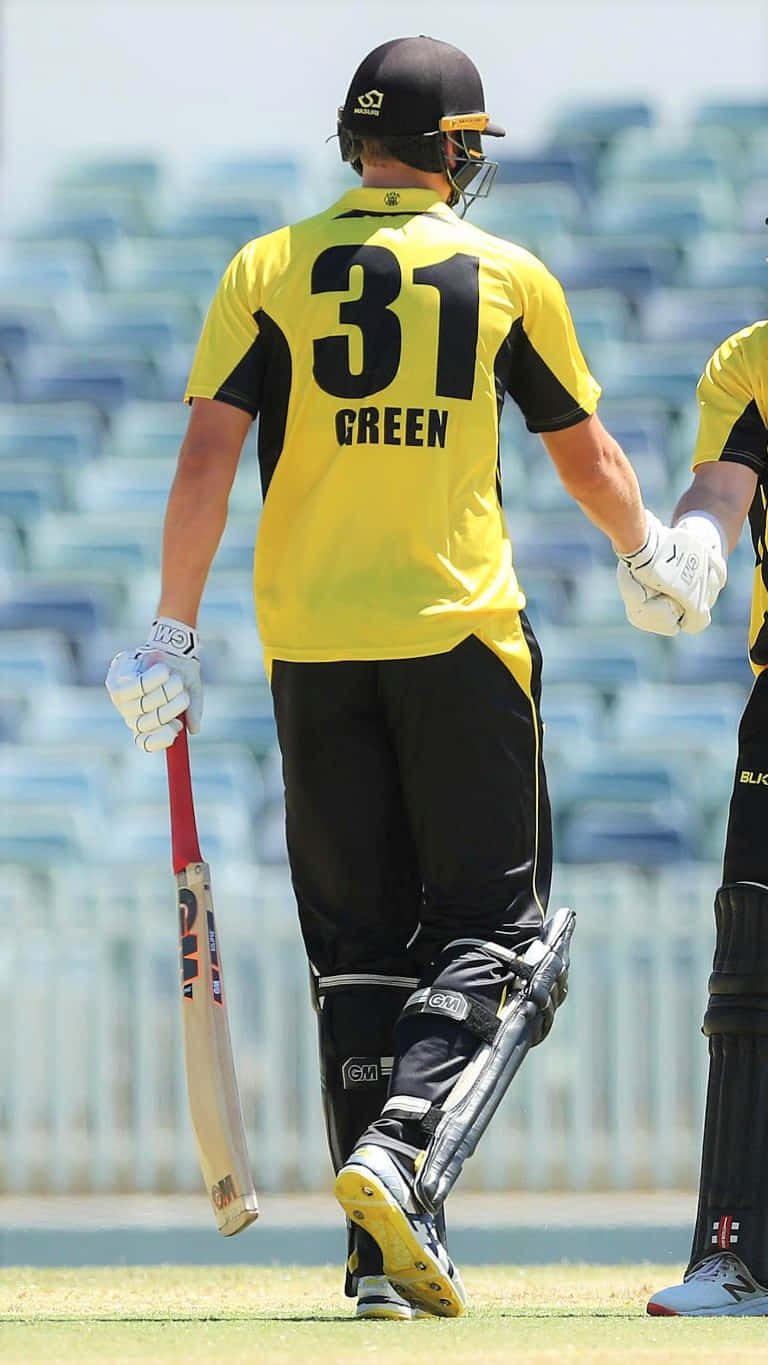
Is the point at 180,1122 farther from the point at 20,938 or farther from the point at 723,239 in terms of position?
the point at 723,239

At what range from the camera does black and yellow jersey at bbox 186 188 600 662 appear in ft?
10.5

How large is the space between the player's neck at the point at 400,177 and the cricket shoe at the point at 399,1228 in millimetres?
1360

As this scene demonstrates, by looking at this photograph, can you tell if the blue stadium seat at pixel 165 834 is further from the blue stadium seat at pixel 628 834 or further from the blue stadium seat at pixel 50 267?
the blue stadium seat at pixel 50 267

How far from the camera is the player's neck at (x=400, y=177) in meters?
3.36

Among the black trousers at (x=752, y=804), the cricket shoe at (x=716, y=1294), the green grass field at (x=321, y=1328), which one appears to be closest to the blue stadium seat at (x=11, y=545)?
the green grass field at (x=321, y=1328)

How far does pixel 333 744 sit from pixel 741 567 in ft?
24.0

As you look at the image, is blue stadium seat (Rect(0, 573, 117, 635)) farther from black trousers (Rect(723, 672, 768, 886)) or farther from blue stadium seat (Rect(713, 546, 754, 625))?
black trousers (Rect(723, 672, 768, 886))

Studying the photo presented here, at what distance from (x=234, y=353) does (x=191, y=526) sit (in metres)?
0.25

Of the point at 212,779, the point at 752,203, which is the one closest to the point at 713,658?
the point at 212,779

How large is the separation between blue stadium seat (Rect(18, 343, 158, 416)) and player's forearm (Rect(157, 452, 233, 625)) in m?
8.89

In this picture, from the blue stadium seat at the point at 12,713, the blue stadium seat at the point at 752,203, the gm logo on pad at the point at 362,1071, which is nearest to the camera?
the gm logo on pad at the point at 362,1071

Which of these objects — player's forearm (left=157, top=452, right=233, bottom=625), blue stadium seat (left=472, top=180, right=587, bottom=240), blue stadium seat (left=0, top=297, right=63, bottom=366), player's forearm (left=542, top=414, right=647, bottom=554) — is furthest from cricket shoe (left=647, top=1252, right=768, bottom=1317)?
blue stadium seat (left=0, top=297, right=63, bottom=366)

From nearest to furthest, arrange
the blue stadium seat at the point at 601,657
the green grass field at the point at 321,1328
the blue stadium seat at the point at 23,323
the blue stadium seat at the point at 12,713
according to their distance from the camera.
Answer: the green grass field at the point at 321,1328, the blue stadium seat at the point at 601,657, the blue stadium seat at the point at 12,713, the blue stadium seat at the point at 23,323

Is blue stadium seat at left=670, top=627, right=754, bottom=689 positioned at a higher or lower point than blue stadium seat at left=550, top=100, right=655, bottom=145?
lower
